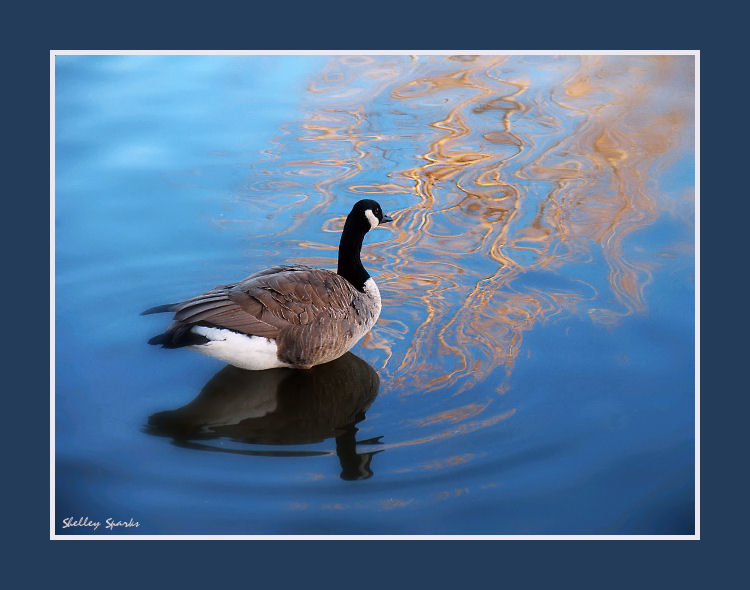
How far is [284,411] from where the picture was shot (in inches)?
226

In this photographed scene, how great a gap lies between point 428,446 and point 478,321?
1528mm

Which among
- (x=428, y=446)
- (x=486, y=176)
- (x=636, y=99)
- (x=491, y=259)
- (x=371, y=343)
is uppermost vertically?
(x=636, y=99)

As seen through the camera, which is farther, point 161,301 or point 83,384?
point 161,301

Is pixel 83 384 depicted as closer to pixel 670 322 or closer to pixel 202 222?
pixel 202 222

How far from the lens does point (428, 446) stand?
206 inches

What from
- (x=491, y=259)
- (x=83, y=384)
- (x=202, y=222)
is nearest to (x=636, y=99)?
(x=491, y=259)

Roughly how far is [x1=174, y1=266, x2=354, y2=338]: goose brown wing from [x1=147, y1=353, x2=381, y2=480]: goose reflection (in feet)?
1.42

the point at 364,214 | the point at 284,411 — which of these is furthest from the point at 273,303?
the point at 364,214

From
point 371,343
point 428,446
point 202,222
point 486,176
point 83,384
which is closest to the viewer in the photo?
point 428,446

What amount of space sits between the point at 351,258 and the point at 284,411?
1326mm
